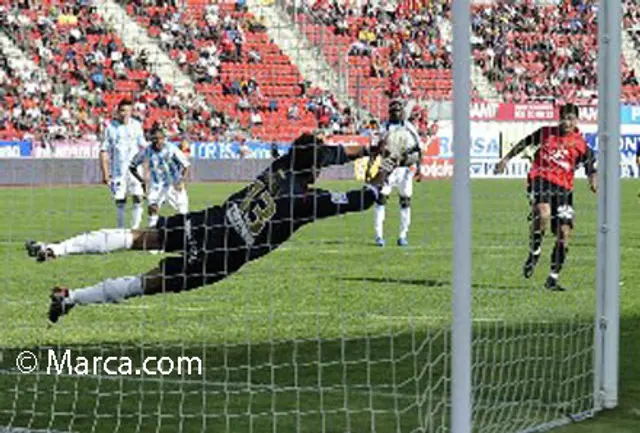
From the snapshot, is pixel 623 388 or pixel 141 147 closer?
pixel 623 388

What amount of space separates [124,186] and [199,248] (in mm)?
11949

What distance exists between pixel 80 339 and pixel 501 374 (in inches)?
148

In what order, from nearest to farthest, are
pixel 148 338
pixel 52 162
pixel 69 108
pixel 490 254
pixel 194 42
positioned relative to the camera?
1. pixel 194 42
2. pixel 69 108
3. pixel 52 162
4. pixel 148 338
5. pixel 490 254

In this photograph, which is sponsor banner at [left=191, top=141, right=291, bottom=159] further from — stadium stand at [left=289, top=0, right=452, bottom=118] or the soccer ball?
stadium stand at [left=289, top=0, right=452, bottom=118]

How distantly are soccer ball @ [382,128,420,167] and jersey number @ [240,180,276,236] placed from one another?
82 cm

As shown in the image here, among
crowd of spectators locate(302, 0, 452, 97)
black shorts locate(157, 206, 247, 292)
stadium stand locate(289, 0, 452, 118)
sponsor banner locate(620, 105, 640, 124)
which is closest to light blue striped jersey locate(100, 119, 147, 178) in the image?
black shorts locate(157, 206, 247, 292)

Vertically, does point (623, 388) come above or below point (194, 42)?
below

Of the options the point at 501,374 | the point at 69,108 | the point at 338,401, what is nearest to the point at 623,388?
the point at 501,374

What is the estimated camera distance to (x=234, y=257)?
10539mm

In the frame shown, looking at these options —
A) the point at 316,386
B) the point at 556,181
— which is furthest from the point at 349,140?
the point at 556,181

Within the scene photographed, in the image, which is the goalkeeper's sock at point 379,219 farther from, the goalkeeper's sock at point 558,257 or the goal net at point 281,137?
the goal net at point 281,137

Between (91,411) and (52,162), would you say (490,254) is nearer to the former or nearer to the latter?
(52,162)

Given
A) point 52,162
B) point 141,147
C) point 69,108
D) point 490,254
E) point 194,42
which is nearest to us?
point 194,42

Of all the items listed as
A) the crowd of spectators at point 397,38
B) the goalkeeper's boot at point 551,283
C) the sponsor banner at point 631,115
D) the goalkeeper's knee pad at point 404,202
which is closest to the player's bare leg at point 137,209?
the goalkeeper's knee pad at point 404,202
